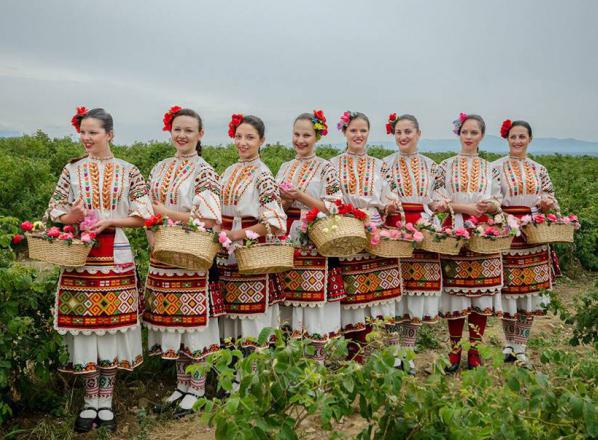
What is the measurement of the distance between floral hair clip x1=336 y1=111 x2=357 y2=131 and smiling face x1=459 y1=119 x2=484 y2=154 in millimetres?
1009

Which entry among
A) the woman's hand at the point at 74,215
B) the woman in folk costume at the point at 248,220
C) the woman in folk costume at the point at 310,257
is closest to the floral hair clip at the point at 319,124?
the woman in folk costume at the point at 310,257

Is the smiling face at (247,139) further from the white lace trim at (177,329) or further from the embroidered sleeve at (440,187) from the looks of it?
the embroidered sleeve at (440,187)

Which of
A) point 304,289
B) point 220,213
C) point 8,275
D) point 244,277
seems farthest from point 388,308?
point 8,275

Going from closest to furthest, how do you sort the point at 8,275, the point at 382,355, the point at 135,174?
→ the point at 382,355
the point at 8,275
the point at 135,174

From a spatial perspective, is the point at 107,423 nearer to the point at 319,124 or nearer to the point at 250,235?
the point at 250,235

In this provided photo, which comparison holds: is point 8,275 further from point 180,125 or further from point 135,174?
point 180,125

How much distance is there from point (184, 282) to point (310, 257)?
3.07 feet

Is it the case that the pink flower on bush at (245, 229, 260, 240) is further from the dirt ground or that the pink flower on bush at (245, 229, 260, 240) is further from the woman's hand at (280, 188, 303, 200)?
the dirt ground

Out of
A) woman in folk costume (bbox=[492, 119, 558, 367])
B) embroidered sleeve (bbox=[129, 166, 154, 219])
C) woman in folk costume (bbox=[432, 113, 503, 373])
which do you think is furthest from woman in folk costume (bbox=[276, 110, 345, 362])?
woman in folk costume (bbox=[492, 119, 558, 367])

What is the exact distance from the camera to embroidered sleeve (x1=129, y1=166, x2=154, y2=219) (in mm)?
3643

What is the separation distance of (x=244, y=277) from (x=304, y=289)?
47 cm

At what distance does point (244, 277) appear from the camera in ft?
13.1

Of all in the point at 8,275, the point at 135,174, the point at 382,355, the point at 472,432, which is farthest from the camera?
the point at 135,174

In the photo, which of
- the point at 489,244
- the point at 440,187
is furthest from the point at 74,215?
the point at 489,244
